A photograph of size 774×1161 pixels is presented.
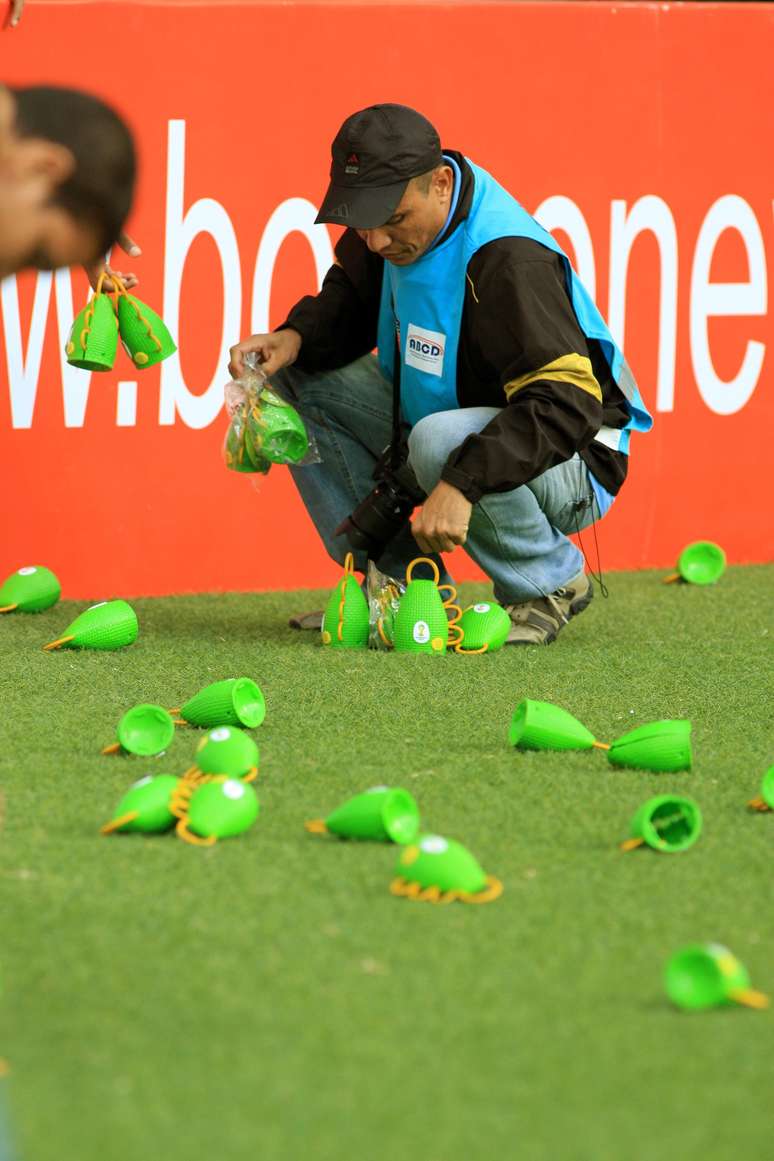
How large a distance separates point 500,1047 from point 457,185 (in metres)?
2.35

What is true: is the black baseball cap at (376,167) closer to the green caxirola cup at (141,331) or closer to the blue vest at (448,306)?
the blue vest at (448,306)

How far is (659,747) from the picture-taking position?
2906 mm

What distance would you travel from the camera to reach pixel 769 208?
5.16 meters

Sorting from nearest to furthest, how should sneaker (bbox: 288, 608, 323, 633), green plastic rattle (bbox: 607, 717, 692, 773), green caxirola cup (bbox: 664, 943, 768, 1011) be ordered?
green caxirola cup (bbox: 664, 943, 768, 1011) < green plastic rattle (bbox: 607, 717, 692, 773) < sneaker (bbox: 288, 608, 323, 633)

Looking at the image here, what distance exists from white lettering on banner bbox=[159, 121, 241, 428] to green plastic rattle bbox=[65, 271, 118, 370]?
55 cm

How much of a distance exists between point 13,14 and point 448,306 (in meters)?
1.34

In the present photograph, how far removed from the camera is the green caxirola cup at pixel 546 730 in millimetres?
3006

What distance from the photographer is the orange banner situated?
174 inches

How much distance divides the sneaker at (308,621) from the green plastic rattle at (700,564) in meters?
1.20

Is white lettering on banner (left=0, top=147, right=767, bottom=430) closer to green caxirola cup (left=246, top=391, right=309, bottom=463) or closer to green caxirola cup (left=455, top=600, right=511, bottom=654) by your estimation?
green caxirola cup (left=246, top=391, right=309, bottom=463)

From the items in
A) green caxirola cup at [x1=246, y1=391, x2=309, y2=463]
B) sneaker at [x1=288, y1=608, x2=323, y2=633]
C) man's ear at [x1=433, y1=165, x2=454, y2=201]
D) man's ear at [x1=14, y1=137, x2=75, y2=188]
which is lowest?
sneaker at [x1=288, y1=608, x2=323, y2=633]

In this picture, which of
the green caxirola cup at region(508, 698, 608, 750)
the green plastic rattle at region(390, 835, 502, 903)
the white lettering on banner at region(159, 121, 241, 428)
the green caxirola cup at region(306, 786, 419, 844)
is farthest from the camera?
the white lettering on banner at region(159, 121, 241, 428)

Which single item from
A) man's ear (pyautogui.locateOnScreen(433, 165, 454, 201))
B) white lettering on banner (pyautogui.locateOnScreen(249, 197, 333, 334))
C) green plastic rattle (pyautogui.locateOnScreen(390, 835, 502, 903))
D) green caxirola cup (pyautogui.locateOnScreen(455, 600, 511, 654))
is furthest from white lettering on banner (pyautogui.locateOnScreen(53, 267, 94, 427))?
green plastic rattle (pyautogui.locateOnScreen(390, 835, 502, 903))

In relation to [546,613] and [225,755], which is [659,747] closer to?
[225,755]
